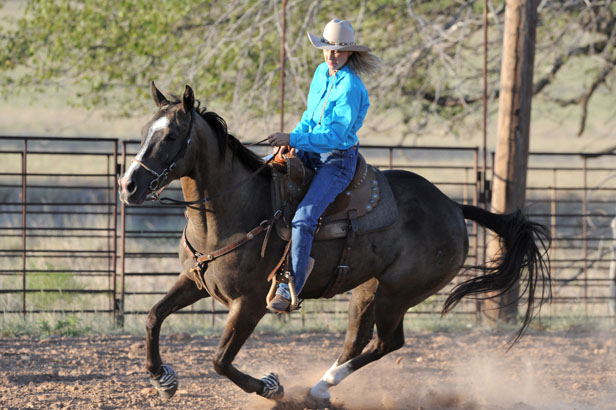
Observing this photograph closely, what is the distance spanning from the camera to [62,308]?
27.2 ft

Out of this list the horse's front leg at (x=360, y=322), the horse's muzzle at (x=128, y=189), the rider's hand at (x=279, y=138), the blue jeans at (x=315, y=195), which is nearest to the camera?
the horse's muzzle at (x=128, y=189)

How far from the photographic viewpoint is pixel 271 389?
16.4 ft

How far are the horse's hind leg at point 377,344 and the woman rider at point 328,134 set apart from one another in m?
0.88

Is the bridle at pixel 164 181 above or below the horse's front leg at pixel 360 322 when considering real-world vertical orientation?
above

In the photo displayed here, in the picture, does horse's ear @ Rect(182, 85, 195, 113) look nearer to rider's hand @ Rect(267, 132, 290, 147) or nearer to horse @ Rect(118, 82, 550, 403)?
horse @ Rect(118, 82, 550, 403)

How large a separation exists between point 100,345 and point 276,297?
10.5ft

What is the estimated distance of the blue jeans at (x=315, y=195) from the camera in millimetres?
4648

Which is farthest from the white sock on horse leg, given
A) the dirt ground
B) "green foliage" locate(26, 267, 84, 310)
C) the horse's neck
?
"green foliage" locate(26, 267, 84, 310)

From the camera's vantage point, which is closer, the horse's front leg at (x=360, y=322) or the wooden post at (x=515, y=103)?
the horse's front leg at (x=360, y=322)

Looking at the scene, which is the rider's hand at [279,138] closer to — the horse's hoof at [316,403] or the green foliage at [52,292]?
the horse's hoof at [316,403]

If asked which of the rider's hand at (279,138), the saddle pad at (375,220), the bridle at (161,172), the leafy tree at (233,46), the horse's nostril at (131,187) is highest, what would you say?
the leafy tree at (233,46)

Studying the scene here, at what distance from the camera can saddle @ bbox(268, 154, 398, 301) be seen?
479 centimetres

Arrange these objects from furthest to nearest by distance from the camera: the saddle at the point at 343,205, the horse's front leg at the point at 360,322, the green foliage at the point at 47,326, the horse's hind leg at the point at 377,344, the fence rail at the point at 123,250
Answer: the fence rail at the point at 123,250
the green foliage at the point at 47,326
the horse's front leg at the point at 360,322
the horse's hind leg at the point at 377,344
the saddle at the point at 343,205

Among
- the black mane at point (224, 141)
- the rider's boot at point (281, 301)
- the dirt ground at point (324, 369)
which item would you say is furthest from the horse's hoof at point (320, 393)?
the black mane at point (224, 141)
